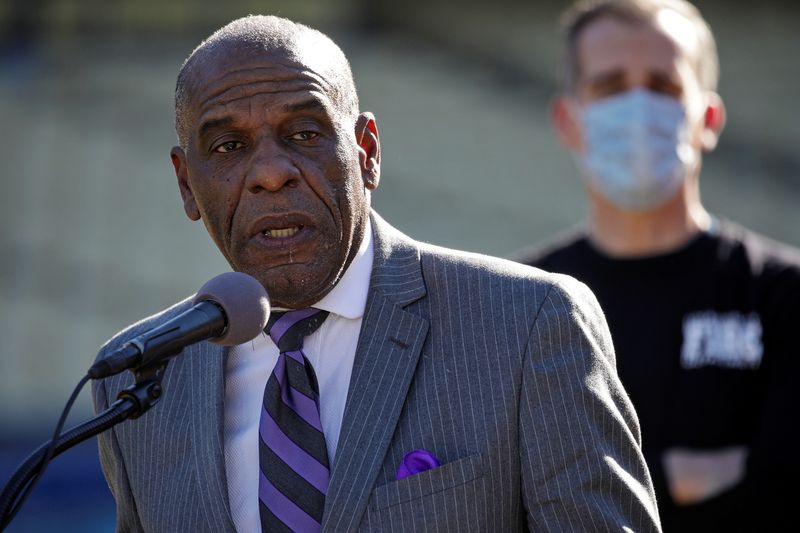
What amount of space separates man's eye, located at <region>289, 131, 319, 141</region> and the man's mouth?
0.61 ft

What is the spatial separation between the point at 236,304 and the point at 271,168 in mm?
447

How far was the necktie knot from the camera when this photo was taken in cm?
262

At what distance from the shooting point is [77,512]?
646cm

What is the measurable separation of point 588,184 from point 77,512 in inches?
128

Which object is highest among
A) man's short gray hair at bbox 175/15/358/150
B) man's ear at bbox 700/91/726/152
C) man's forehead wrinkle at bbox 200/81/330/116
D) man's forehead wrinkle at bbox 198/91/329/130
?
man's ear at bbox 700/91/726/152

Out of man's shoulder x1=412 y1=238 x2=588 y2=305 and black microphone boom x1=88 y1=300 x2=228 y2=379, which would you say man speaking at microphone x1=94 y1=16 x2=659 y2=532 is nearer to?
man's shoulder x1=412 y1=238 x2=588 y2=305

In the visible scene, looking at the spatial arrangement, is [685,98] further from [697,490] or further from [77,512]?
[77,512]

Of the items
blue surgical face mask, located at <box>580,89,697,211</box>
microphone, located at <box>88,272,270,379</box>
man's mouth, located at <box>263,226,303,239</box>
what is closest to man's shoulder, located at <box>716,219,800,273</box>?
blue surgical face mask, located at <box>580,89,697,211</box>

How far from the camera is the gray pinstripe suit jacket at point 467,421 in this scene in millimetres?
2385

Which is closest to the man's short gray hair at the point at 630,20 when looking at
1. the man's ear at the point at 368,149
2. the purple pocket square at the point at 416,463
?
the man's ear at the point at 368,149

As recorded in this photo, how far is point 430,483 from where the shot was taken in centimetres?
239

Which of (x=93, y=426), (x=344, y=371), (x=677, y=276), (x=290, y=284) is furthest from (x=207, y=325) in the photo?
(x=677, y=276)

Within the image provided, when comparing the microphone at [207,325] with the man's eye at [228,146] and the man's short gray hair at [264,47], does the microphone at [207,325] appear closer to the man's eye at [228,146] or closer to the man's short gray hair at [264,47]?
the man's eye at [228,146]

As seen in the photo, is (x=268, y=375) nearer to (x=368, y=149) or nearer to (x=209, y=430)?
(x=209, y=430)
